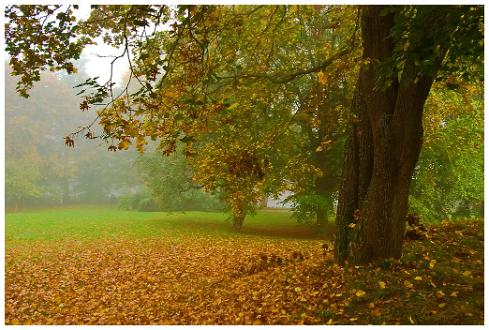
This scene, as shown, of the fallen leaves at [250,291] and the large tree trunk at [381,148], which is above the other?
the large tree trunk at [381,148]

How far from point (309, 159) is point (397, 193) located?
39.8ft

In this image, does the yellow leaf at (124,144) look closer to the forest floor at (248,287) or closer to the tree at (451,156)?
the forest floor at (248,287)

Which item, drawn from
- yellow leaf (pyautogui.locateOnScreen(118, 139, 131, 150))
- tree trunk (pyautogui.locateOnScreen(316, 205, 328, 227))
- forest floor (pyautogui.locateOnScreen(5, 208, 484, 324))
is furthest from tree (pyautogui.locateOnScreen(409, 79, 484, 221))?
yellow leaf (pyautogui.locateOnScreen(118, 139, 131, 150))

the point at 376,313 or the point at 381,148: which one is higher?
the point at 381,148

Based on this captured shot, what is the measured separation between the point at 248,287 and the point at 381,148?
11.4 feet

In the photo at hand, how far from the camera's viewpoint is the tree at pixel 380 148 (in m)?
7.19

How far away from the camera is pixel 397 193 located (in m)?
7.61

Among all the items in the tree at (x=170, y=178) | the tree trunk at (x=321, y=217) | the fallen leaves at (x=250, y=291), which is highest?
the tree at (x=170, y=178)

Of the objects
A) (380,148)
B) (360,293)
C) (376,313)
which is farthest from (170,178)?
(376,313)

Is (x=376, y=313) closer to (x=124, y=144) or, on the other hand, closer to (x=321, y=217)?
(x=124, y=144)

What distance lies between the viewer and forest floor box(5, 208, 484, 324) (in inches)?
249

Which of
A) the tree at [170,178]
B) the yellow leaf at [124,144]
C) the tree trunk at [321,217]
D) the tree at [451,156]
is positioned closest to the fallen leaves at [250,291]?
the yellow leaf at [124,144]

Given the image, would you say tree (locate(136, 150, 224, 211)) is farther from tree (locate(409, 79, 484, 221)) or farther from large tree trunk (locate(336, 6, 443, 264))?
large tree trunk (locate(336, 6, 443, 264))

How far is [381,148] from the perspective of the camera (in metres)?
7.58
